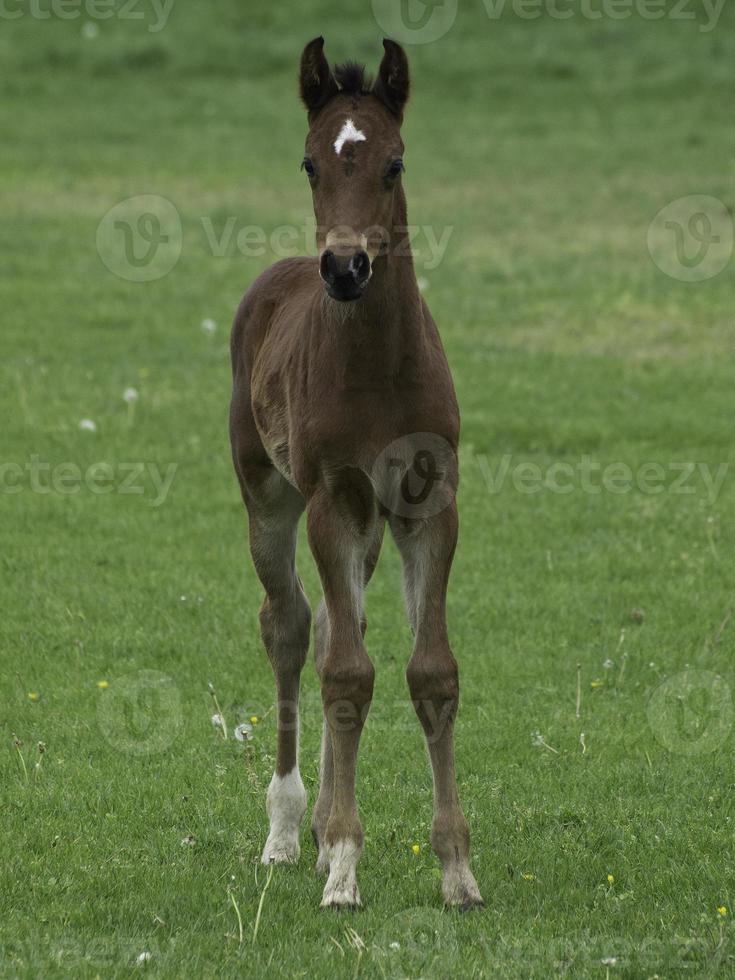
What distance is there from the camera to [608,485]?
12.5 meters

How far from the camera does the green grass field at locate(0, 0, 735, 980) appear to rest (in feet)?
19.2

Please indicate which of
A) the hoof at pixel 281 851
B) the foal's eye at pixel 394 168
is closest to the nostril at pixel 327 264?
the foal's eye at pixel 394 168

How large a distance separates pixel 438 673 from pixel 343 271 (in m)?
1.66

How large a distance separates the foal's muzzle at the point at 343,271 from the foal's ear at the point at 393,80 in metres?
0.94

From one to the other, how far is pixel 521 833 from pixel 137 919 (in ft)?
5.92

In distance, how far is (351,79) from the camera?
5.95m

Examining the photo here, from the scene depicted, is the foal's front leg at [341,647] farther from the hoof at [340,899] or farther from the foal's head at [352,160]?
the foal's head at [352,160]

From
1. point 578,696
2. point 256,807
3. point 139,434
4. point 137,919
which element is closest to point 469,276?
point 139,434

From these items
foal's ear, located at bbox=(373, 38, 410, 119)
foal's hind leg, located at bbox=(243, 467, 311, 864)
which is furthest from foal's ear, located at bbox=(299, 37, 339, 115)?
foal's hind leg, located at bbox=(243, 467, 311, 864)

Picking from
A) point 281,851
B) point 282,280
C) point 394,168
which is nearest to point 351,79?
point 394,168

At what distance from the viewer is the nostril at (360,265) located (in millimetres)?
5277

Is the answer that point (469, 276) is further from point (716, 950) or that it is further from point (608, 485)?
point (716, 950)

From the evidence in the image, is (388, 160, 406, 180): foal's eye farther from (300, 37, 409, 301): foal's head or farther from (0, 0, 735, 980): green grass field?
(0, 0, 735, 980): green grass field

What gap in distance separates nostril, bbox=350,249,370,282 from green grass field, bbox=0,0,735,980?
2.35 meters
